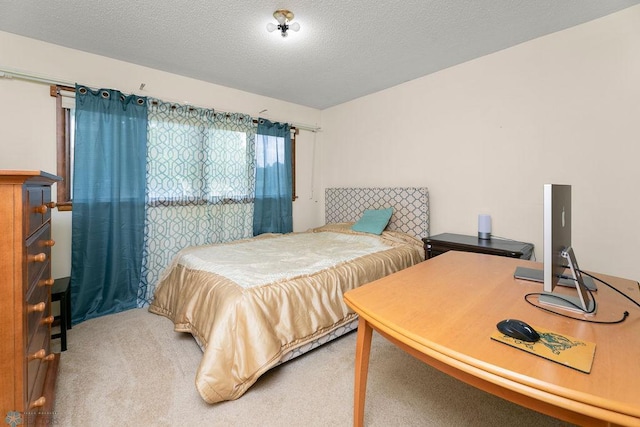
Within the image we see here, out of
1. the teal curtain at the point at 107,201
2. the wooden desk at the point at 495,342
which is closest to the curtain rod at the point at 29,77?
the teal curtain at the point at 107,201

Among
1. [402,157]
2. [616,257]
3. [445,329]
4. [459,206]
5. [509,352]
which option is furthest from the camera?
[402,157]

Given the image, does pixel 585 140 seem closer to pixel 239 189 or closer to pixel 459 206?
pixel 459 206

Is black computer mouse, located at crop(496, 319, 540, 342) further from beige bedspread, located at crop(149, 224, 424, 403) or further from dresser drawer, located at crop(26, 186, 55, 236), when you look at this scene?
dresser drawer, located at crop(26, 186, 55, 236)

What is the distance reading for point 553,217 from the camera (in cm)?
91

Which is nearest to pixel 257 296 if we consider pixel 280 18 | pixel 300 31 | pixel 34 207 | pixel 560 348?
pixel 34 207

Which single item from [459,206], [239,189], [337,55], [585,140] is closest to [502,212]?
[459,206]

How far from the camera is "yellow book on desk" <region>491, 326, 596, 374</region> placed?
69 cm

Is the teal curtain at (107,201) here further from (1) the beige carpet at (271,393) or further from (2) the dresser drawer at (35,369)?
(2) the dresser drawer at (35,369)

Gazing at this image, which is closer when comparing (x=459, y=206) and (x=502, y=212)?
(x=502, y=212)

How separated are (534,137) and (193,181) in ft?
10.7

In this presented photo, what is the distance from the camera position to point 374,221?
324 centimetres

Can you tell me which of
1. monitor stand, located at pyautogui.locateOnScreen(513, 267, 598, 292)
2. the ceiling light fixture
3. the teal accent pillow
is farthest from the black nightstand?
the ceiling light fixture

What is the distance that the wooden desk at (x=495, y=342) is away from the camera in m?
0.60

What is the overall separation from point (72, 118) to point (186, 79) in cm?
113
